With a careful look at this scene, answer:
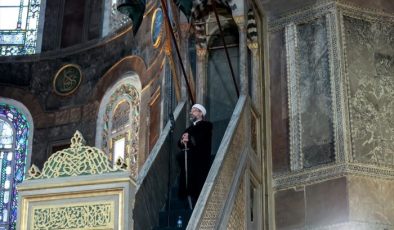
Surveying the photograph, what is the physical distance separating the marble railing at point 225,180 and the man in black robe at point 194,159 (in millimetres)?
252

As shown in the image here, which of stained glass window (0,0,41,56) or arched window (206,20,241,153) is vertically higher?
stained glass window (0,0,41,56)

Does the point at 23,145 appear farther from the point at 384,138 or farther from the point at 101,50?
the point at 384,138

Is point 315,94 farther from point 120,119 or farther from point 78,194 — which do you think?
point 120,119

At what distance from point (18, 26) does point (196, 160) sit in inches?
370

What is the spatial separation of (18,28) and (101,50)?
224 cm

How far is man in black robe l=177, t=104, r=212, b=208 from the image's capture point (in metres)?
7.21

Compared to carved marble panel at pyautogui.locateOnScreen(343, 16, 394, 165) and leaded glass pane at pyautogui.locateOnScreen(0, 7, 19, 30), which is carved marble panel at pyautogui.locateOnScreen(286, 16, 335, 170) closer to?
carved marble panel at pyautogui.locateOnScreen(343, 16, 394, 165)

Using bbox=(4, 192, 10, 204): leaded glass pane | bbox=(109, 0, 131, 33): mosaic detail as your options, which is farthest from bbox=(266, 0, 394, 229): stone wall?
bbox=(4, 192, 10, 204): leaded glass pane

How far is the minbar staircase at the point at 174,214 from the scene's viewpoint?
6.97 metres

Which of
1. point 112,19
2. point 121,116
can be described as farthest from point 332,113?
point 112,19

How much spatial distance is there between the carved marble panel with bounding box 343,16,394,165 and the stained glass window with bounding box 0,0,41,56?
8153 millimetres

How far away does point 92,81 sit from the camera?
47.2ft

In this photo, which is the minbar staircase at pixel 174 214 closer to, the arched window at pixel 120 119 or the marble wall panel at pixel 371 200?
the marble wall panel at pixel 371 200

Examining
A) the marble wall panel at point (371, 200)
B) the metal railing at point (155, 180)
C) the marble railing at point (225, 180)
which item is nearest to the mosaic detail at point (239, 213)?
the marble railing at point (225, 180)
